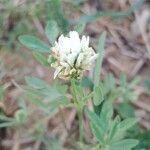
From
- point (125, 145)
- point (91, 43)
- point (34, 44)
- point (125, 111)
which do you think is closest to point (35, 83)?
point (34, 44)

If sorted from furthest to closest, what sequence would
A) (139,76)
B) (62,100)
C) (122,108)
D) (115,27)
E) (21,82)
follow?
(115,27) < (139,76) < (21,82) < (122,108) < (62,100)

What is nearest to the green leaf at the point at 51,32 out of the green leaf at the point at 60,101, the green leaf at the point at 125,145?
the green leaf at the point at 60,101

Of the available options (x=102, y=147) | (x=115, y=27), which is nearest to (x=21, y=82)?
(x=115, y=27)

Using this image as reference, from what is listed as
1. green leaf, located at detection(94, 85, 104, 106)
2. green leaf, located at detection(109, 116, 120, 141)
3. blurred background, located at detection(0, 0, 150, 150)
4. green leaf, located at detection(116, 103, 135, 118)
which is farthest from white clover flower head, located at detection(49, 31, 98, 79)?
green leaf, located at detection(116, 103, 135, 118)

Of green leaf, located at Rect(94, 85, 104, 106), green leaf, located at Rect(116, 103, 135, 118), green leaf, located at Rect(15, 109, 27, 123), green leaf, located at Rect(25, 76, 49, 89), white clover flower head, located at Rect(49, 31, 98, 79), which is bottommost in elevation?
green leaf, located at Rect(116, 103, 135, 118)

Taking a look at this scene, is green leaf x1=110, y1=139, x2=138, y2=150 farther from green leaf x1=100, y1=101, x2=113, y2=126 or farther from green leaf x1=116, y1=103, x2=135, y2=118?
green leaf x1=116, y1=103, x2=135, y2=118

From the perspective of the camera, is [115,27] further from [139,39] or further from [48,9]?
[48,9]
